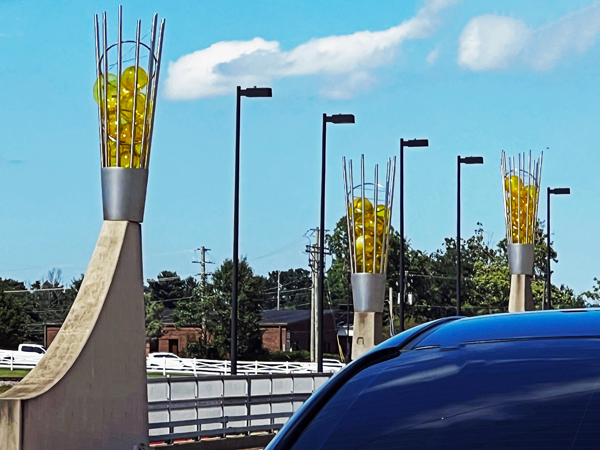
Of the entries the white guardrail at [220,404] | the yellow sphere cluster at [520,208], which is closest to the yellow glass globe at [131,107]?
the white guardrail at [220,404]

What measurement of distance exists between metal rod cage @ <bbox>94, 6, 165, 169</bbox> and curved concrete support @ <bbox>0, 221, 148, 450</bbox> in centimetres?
135

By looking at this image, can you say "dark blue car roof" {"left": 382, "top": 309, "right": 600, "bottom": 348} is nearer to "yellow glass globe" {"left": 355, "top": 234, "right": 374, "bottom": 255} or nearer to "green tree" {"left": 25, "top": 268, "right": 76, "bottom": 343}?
"yellow glass globe" {"left": 355, "top": 234, "right": 374, "bottom": 255}

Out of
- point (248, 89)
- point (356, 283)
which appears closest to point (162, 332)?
point (356, 283)

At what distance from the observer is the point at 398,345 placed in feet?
11.1

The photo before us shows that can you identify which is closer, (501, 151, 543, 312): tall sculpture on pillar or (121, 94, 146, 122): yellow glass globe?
(121, 94, 146, 122): yellow glass globe

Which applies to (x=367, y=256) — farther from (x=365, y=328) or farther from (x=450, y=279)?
(x=450, y=279)

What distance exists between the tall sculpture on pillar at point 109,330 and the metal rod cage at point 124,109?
0.02 meters

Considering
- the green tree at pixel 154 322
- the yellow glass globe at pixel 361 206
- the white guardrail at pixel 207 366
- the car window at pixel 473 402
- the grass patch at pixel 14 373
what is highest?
the yellow glass globe at pixel 361 206

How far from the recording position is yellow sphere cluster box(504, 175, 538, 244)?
1893 inches

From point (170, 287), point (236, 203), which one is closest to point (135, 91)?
point (236, 203)

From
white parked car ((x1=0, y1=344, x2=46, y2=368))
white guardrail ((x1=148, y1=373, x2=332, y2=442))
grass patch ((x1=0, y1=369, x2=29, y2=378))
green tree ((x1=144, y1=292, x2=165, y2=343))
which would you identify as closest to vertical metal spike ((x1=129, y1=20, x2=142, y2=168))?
white guardrail ((x1=148, y1=373, x2=332, y2=442))

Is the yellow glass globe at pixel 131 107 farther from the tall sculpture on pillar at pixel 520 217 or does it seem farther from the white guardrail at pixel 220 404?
the tall sculpture on pillar at pixel 520 217

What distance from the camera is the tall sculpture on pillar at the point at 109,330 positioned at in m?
16.3

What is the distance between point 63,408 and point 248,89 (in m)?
14.1
